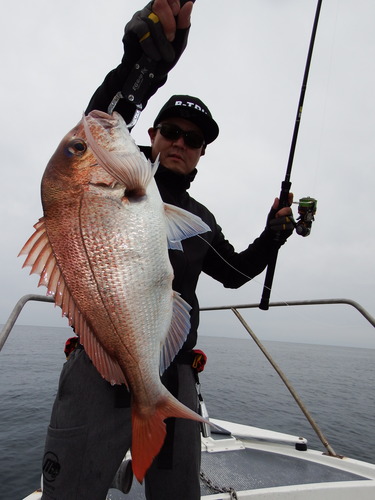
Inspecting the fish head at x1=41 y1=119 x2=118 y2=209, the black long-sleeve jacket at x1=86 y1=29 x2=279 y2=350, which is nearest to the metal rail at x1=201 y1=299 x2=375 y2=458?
the black long-sleeve jacket at x1=86 y1=29 x2=279 y2=350

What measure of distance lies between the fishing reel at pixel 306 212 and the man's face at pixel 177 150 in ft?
3.85

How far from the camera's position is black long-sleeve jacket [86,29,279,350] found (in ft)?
5.85

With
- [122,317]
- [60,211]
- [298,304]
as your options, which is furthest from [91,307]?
[298,304]

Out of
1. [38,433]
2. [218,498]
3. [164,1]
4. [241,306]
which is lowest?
[38,433]

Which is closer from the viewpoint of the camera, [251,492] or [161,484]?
[161,484]

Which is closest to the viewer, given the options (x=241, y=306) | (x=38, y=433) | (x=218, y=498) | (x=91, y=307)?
(x=91, y=307)

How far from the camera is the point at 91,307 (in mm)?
1313

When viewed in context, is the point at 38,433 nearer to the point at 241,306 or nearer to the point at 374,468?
the point at 241,306

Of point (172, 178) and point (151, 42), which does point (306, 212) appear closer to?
point (172, 178)

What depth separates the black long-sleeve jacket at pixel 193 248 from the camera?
1783 mm

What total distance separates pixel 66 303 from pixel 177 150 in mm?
1223

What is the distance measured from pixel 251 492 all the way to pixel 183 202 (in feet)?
7.41

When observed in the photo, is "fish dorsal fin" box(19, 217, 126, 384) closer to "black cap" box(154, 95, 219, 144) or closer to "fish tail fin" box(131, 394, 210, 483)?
"fish tail fin" box(131, 394, 210, 483)

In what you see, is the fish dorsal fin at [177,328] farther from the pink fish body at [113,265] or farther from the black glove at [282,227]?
the black glove at [282,227]
